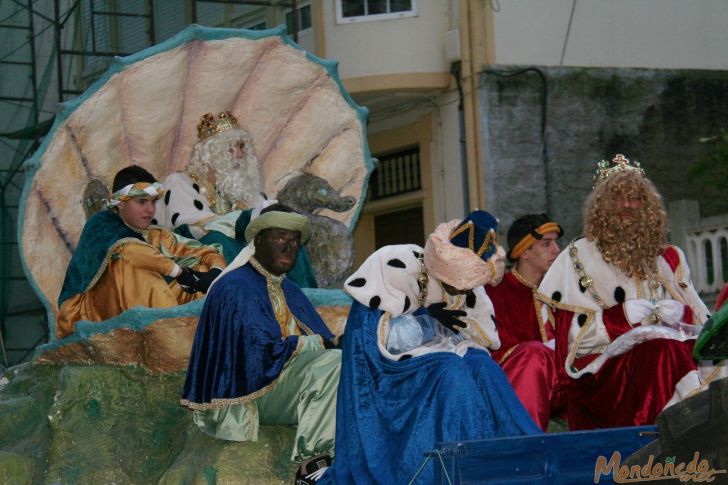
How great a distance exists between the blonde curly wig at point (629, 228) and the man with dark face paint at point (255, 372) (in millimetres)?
1499

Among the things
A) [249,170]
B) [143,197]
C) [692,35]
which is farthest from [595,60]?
[143,197]

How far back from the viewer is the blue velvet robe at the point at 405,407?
20.3ft

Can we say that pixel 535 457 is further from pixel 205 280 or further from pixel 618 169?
pixel 205 280

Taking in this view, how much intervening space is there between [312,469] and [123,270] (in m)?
2.04

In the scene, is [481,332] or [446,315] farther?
[481,332]

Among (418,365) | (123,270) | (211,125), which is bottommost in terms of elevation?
(418,365)

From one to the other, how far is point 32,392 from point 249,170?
1991mm

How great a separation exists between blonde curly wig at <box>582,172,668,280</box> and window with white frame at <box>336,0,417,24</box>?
358 inches

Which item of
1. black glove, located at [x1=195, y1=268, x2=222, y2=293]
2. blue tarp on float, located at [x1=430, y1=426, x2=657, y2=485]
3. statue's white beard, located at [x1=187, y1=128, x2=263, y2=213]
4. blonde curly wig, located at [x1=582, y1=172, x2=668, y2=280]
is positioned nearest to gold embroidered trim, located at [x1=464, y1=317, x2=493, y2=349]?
blonde curly wig, located at [x1=582, y1=172, x2=668, y2=280]

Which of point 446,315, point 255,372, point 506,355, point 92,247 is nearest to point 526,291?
point 506,355

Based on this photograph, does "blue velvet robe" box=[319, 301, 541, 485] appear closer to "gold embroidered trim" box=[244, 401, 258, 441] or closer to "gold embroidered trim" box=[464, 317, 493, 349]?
"gold embroidered trim" box=[464, 317, 493, 349]

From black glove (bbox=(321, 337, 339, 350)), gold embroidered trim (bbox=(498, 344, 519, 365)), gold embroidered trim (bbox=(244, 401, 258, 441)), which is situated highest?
black glove (bbox=(321, 337, 339, 350))

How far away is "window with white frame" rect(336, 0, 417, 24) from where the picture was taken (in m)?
16.4

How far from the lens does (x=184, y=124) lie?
945 cm
